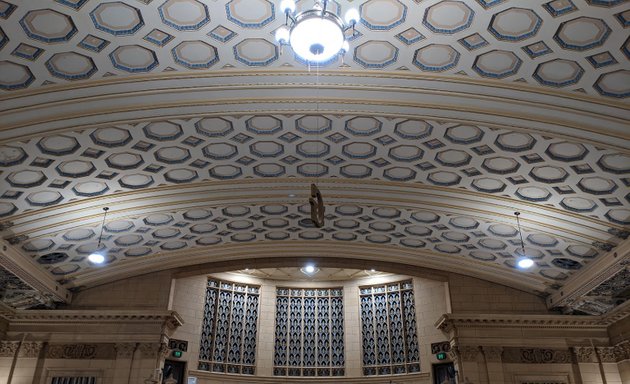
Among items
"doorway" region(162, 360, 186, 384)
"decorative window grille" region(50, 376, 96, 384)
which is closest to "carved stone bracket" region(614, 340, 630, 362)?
"doorway" region(162, 360, 186, 384)

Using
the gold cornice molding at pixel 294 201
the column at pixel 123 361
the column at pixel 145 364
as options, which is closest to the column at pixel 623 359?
the gold cornice molding at pixel 294 201

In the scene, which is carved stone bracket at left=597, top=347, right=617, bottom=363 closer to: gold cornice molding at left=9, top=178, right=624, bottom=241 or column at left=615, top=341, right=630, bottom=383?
column at left=615, top=341, right=630, bottom=383

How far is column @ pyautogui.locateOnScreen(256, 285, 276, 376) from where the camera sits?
54.8ft

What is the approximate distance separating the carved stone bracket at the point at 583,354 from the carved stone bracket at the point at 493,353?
2.11m

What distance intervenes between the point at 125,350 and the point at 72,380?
1.56 m

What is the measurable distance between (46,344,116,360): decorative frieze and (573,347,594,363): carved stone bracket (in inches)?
505

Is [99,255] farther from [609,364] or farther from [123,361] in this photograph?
[609,364]

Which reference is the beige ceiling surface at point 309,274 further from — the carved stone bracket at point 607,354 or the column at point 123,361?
the carved stone bracket at point 607,354

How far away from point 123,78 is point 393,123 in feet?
14.4

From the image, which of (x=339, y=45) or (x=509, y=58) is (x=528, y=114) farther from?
(x=339, y=45)

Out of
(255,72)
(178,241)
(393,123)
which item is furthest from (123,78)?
(178,241)

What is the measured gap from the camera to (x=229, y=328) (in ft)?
55.9

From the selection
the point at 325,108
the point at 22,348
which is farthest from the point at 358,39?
the point at 22,348

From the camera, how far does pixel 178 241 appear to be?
14.4 metres
